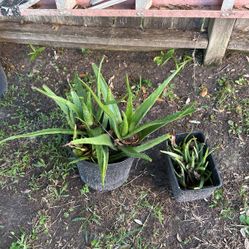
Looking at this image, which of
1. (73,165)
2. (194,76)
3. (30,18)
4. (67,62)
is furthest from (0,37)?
(194,76)

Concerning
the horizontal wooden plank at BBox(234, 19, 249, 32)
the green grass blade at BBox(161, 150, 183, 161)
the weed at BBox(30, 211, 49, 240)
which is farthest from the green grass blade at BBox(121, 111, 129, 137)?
the horizontal wooden plank at BBox(234, 19, 249, 32)

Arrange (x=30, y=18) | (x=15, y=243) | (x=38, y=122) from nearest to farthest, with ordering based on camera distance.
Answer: (x=15, y=243), (x=38, y=122), (x=30, y=18)

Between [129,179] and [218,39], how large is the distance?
1.18 meters

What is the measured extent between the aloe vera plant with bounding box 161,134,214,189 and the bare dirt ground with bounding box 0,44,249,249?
7.9 inches

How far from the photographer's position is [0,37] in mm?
2820

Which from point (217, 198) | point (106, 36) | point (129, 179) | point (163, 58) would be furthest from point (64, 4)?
point (217, 198)

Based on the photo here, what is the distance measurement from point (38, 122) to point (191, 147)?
Result: 1.11 m

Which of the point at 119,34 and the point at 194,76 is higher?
the point at 119,34

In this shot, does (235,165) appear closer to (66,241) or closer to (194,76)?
(194,76)

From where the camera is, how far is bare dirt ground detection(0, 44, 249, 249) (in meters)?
2.07

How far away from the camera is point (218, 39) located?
2.51m

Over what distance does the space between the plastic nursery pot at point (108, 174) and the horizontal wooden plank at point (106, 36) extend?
1.01m

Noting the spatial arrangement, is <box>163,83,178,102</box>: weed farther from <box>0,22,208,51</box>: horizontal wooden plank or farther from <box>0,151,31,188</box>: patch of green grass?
<box>0,151,31,188</box>: patch of green grass

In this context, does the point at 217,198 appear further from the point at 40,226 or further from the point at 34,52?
the point at 34,52
